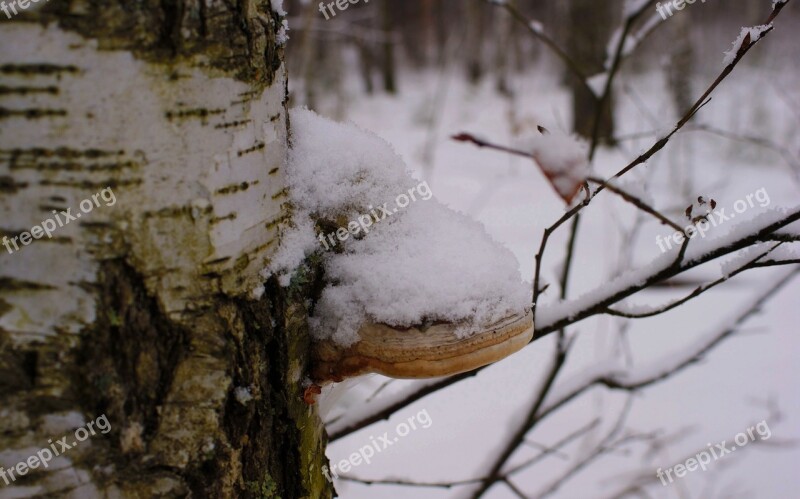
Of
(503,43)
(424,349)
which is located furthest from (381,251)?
(503,43)

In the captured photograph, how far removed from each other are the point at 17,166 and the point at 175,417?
293 mm

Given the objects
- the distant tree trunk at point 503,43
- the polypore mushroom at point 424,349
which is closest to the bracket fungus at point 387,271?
the polypore mushroom at point 424,349

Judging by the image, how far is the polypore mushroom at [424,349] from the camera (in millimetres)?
738

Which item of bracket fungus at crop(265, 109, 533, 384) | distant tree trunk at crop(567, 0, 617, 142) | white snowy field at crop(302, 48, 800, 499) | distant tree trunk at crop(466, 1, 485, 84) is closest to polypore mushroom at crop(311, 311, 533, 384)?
bracket fungus at crop(265, 109, 533, 384)

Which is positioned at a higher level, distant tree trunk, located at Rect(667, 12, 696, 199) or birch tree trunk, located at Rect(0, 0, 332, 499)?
distant tree trunk, located at Rect(667, 12, 696, 199)

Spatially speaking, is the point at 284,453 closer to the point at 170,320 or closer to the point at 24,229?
the point at 170,320

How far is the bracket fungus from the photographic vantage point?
2.43 ft

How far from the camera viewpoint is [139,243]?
578mm

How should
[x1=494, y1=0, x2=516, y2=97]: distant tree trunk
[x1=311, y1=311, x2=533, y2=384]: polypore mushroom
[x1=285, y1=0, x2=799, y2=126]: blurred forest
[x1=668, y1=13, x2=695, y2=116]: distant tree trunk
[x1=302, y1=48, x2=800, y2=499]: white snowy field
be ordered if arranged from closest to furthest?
[x1=311, y1=311, x2=533, y2=384]: polypore mushroom < [x1=302, y1=48, x2=800, y2=499]: white snowy field < [x1=668, y1=13, x2=695, y2=116]: distant tree trunk < [x1=285, y1=0, x2=799, y2=126]: blurred forest < [x1=494, y1=0, x2=516, y2=97]: distant tree trunk

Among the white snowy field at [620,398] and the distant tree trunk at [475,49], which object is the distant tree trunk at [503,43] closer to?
the distant tree trunk at [475,49]

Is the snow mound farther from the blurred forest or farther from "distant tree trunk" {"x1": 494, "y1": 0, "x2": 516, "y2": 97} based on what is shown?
"distant tree trunk" {"x1": 494, "y1": 0, "x2": 516, "y2": 97}

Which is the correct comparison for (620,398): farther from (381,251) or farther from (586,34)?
(586,34)

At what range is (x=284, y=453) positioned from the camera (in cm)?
75

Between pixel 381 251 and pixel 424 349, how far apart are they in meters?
0.15
